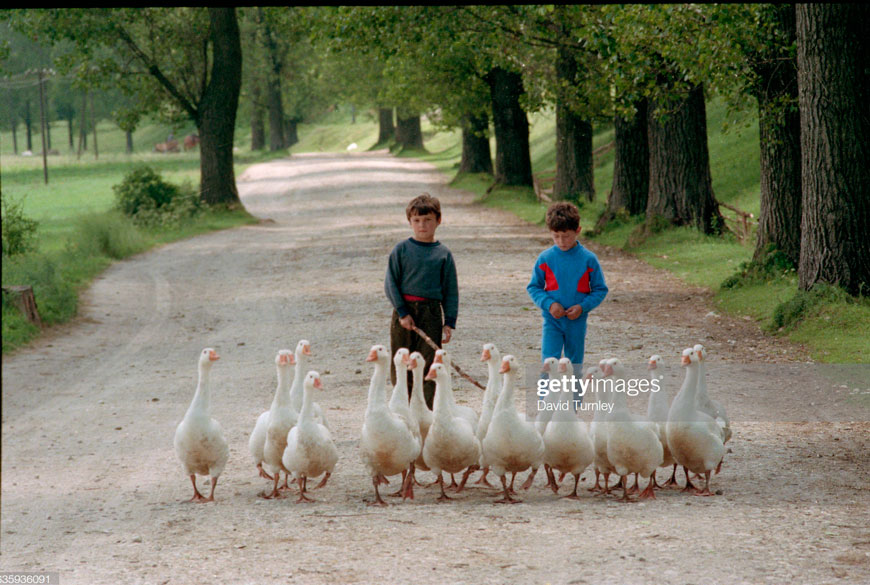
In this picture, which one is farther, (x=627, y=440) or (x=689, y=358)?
(x=689, y=358)

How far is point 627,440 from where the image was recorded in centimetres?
654

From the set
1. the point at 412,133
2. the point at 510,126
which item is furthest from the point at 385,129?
the point at 510,126

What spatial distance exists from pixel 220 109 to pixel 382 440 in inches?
1022

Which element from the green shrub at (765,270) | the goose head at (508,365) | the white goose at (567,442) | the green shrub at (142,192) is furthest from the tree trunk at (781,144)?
A: the green shrub at (142,192)

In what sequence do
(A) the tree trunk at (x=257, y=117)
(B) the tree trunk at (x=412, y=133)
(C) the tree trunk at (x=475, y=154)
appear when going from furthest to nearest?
(A) the tree trunk at (x=257, y=117) → (B) the tree trunk at (x=412, y=133) → (C) the tree trunk at (x=475, y=154)

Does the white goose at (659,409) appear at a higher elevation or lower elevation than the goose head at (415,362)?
lower

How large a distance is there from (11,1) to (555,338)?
5.09 meters

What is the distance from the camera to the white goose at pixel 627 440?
6539mm

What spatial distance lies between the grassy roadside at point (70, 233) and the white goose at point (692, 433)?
944 centimetres

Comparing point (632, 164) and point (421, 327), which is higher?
point (632, 164)

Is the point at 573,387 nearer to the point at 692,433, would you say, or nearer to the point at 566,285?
the point at 692,433

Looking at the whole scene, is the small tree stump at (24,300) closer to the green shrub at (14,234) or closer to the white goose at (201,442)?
the green shrub at (14,234)

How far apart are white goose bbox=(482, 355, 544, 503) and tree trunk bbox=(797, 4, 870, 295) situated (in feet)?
24.2

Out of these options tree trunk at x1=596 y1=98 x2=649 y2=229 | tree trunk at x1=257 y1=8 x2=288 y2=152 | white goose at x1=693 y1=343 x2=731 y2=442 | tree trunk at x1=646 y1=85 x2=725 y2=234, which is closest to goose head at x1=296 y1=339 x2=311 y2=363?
white goose at x1=693 y1=343 x2=731 y2=442
